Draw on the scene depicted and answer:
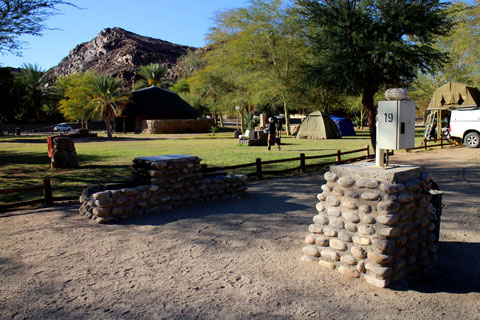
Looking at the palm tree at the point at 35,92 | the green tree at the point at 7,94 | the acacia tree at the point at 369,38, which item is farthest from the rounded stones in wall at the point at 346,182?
the palm tree at the point at 35,92

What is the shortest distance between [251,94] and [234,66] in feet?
11.1

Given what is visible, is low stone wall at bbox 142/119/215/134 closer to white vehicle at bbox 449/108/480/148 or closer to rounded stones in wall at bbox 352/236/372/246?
white vehicle at bbox 449/108/480/148

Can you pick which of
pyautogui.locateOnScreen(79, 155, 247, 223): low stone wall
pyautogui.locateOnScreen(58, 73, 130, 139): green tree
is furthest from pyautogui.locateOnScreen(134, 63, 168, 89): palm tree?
pyautogui.locateOnScreen(79, 155, 247, 223): low stone wall

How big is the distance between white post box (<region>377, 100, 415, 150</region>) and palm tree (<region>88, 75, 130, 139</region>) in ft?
118

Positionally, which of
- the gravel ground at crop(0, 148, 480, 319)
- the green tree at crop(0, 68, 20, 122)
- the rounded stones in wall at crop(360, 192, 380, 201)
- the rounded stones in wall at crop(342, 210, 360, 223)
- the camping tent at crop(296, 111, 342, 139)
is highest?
the green tree at crop(0, 68, 20, 122)

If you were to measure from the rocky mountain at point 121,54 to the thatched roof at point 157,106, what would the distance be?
8259cm

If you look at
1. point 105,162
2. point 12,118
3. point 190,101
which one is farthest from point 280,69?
point 12,118

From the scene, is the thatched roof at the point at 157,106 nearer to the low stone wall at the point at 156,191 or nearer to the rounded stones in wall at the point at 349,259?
the low stone wall at the point at 156,191

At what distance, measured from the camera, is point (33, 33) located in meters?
12.0

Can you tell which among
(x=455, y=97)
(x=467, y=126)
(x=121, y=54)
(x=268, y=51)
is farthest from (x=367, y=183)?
(x=121, y=54)

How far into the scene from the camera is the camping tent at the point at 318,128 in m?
28.4

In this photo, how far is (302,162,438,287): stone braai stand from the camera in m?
3.89

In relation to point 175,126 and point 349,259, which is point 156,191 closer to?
point 349,259

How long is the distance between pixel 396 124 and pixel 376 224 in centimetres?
110
